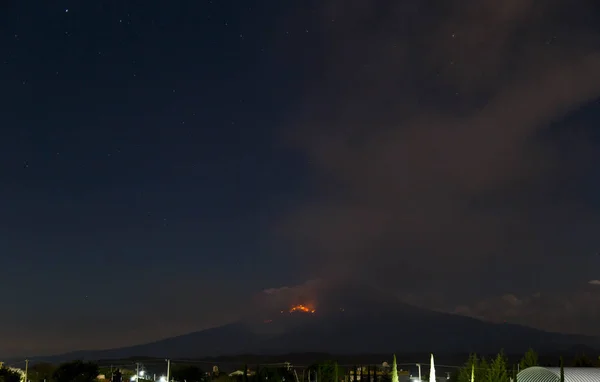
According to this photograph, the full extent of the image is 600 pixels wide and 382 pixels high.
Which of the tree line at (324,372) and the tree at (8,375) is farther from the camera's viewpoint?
the tree at (8,375)

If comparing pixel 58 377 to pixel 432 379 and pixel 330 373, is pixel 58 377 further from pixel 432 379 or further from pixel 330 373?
pixel 432 379

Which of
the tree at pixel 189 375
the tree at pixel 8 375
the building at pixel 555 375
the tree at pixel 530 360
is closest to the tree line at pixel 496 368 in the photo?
the tree at pixel 530 360

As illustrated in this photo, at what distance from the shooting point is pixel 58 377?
56.1m

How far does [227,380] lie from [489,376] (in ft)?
92.9

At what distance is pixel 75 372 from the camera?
5794cm

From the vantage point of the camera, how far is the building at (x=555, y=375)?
3647cm

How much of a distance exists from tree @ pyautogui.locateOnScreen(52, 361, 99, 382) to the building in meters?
32.6

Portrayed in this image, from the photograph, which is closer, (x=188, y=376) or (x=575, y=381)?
(x=575, y=381)

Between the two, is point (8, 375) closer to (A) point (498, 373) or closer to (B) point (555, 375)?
(A) point (498, 373)

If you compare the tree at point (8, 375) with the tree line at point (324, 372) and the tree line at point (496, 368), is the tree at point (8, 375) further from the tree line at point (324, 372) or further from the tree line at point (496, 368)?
the tree line at point (496, 368)

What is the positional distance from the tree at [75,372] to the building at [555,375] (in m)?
32.6

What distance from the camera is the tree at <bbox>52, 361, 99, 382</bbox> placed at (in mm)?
55344

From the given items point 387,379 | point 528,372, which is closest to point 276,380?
point 387,379

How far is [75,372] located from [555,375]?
3889cm
